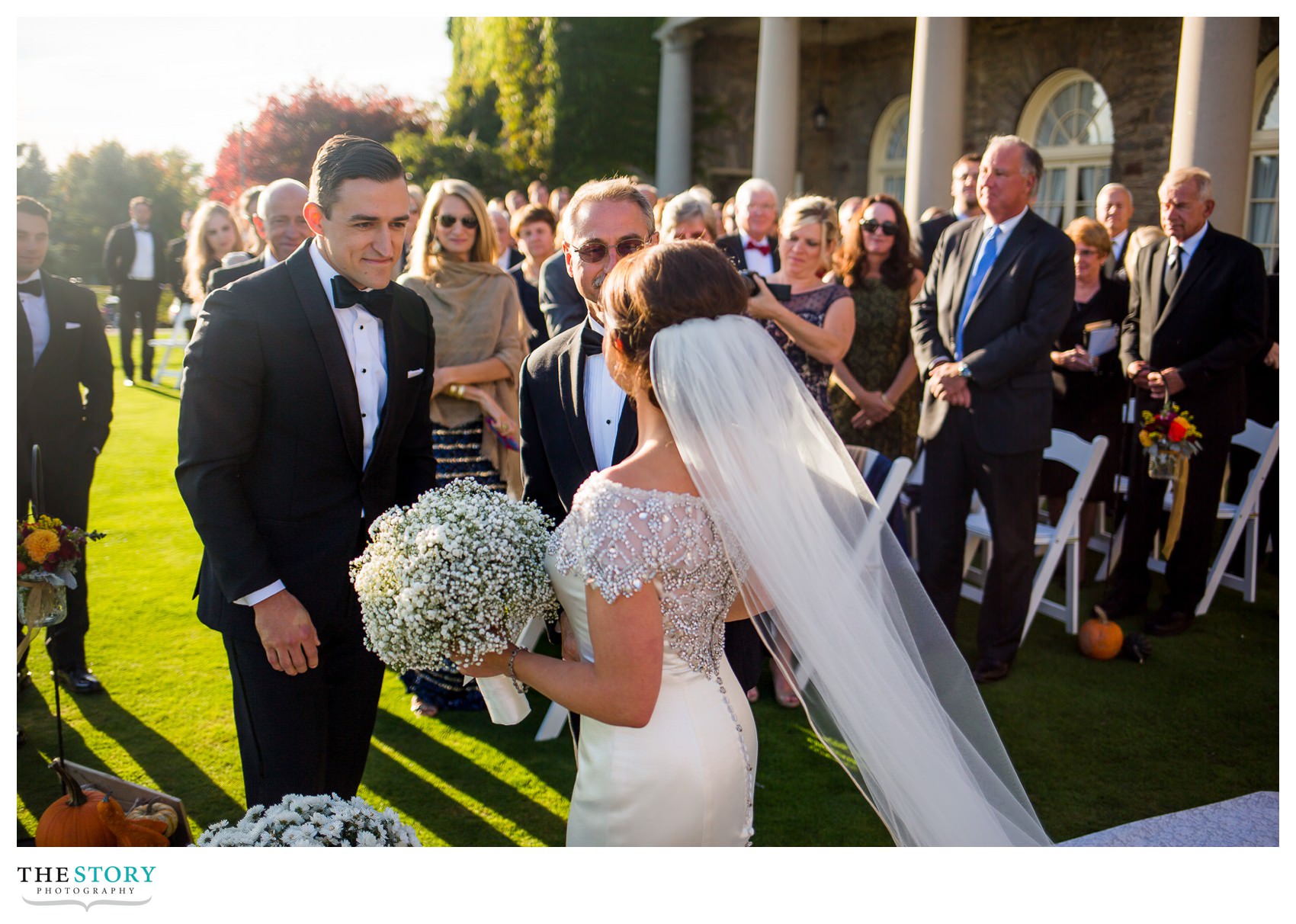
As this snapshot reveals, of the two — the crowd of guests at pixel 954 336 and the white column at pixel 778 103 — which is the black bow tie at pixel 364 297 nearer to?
the crowd of guests at pixel 954 336

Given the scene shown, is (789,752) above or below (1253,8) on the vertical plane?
below

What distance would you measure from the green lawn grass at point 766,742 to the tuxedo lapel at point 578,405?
166cm

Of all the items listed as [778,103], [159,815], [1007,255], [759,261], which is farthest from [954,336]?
[778,103]

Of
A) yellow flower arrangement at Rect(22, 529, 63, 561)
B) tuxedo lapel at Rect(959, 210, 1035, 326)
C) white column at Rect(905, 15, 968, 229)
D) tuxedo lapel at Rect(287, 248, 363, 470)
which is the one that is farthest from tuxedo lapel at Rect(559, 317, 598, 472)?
white column at Rect(905, 15, 968, 229)

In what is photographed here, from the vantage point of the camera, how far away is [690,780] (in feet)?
7.51

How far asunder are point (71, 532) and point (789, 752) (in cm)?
299

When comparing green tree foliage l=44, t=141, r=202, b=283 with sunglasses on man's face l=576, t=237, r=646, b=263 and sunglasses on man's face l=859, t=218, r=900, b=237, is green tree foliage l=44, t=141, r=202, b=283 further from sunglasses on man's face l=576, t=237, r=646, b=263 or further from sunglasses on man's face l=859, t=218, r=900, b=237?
sunglasses on man's face l=576, t=237, r=646, b=263

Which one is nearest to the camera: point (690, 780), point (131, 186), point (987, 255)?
point (690, 780)

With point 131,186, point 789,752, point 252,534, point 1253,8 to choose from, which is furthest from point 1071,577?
point 131,186

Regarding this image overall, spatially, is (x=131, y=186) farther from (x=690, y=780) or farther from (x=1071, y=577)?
(x=690, y=780)

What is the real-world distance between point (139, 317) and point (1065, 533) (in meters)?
13.7

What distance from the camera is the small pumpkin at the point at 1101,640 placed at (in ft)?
18.2

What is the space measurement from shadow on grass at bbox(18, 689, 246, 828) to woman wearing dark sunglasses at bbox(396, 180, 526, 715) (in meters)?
1.08

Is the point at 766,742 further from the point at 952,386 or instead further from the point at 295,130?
the point at 295,130
